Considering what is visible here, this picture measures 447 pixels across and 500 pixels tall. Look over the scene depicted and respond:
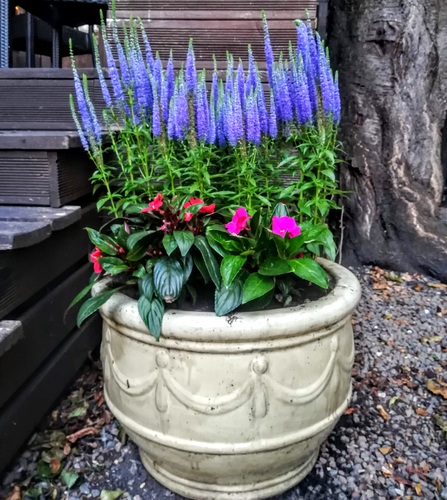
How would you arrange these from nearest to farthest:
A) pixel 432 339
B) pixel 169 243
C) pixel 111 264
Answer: pixel 169 243 < pixel 111 264 < pixel 432 339

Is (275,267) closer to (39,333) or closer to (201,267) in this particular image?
(201,267)

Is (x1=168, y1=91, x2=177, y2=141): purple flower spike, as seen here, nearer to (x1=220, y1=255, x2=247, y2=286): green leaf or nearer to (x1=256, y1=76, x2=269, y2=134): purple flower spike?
(x1=256, y1=76, x2=269, y2=134): purple flower spike

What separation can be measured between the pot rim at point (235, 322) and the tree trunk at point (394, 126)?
64.9 inches

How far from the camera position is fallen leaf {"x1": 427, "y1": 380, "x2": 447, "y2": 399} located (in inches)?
88.1

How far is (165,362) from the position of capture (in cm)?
148

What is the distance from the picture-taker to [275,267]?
4.93 feet

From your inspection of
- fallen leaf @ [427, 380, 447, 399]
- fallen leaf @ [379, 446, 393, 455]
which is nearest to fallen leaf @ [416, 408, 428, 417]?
fallen leaf @ [427, 380, 447, 399]

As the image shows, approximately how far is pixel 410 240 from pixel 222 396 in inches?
78.2

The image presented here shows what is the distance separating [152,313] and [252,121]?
67 cm

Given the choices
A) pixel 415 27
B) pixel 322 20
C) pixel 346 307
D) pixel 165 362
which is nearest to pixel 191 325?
pixel 165 362

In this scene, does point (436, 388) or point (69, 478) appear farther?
point (436, 388)

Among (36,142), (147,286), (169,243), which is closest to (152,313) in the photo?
(147,286)

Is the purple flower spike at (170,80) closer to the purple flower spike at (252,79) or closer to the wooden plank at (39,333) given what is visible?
the purple flower spike at (252,79)

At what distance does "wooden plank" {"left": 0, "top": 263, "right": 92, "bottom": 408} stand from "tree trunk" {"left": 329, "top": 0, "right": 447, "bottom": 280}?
169 cm
